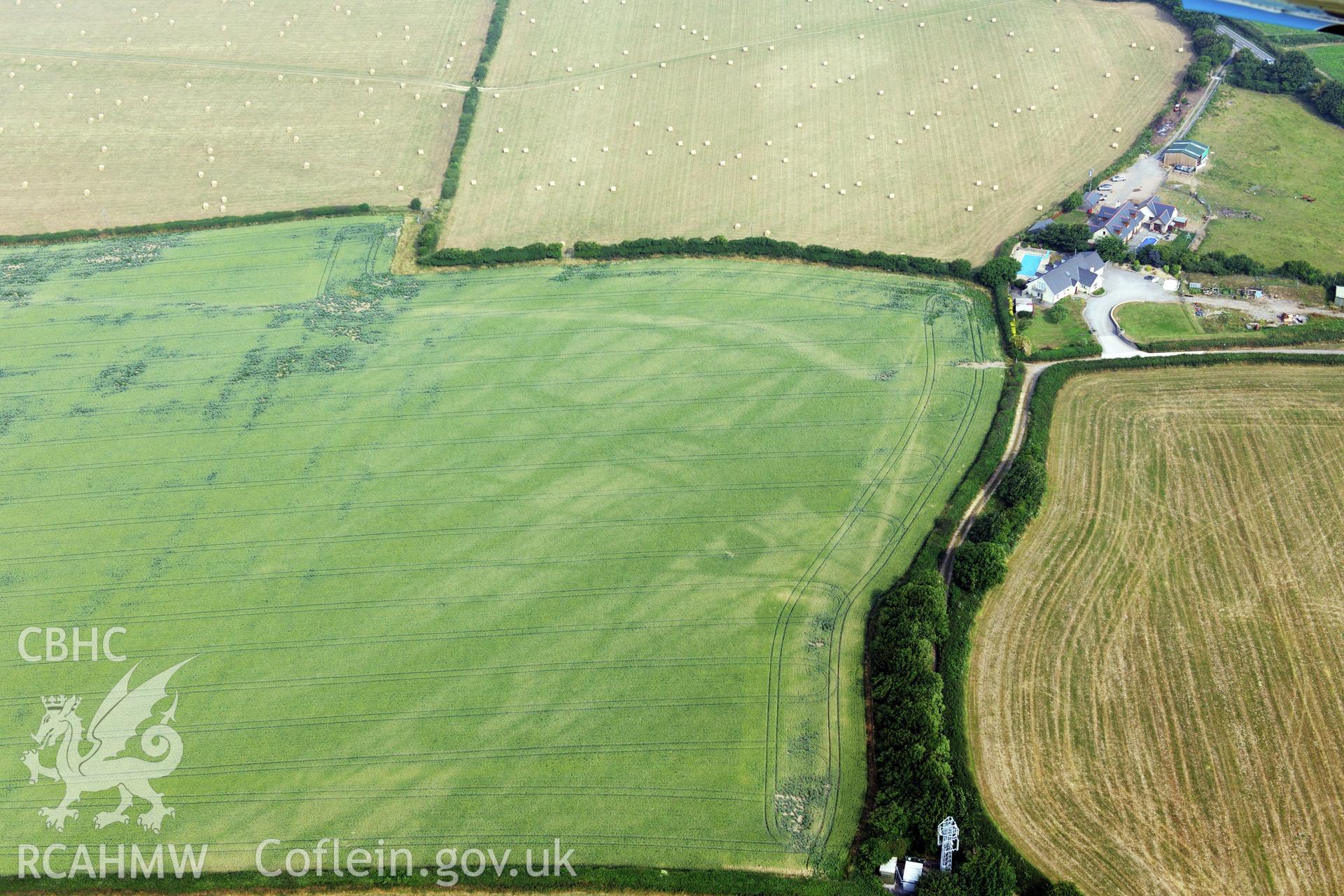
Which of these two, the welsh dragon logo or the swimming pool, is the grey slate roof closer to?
the swimming pool

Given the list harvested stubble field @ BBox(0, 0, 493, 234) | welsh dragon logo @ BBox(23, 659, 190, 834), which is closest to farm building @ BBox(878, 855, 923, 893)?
welsh dragon logo @ BBox(23, 659, 190, 834)

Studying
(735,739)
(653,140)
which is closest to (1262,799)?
(735,739)

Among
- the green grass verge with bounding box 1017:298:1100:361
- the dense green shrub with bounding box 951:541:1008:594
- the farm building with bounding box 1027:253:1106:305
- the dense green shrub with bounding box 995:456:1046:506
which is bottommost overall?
the dense green shrub with bounding box 951:541:1008:594

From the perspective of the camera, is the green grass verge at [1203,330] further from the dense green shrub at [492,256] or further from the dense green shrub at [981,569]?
the dense green shrub at [492,256]

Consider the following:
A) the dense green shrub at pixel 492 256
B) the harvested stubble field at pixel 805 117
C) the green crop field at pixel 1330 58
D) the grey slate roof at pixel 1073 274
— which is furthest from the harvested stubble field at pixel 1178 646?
the green crop field at pixel 1330 58

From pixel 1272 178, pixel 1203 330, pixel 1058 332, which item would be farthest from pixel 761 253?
pixel 1272 178
